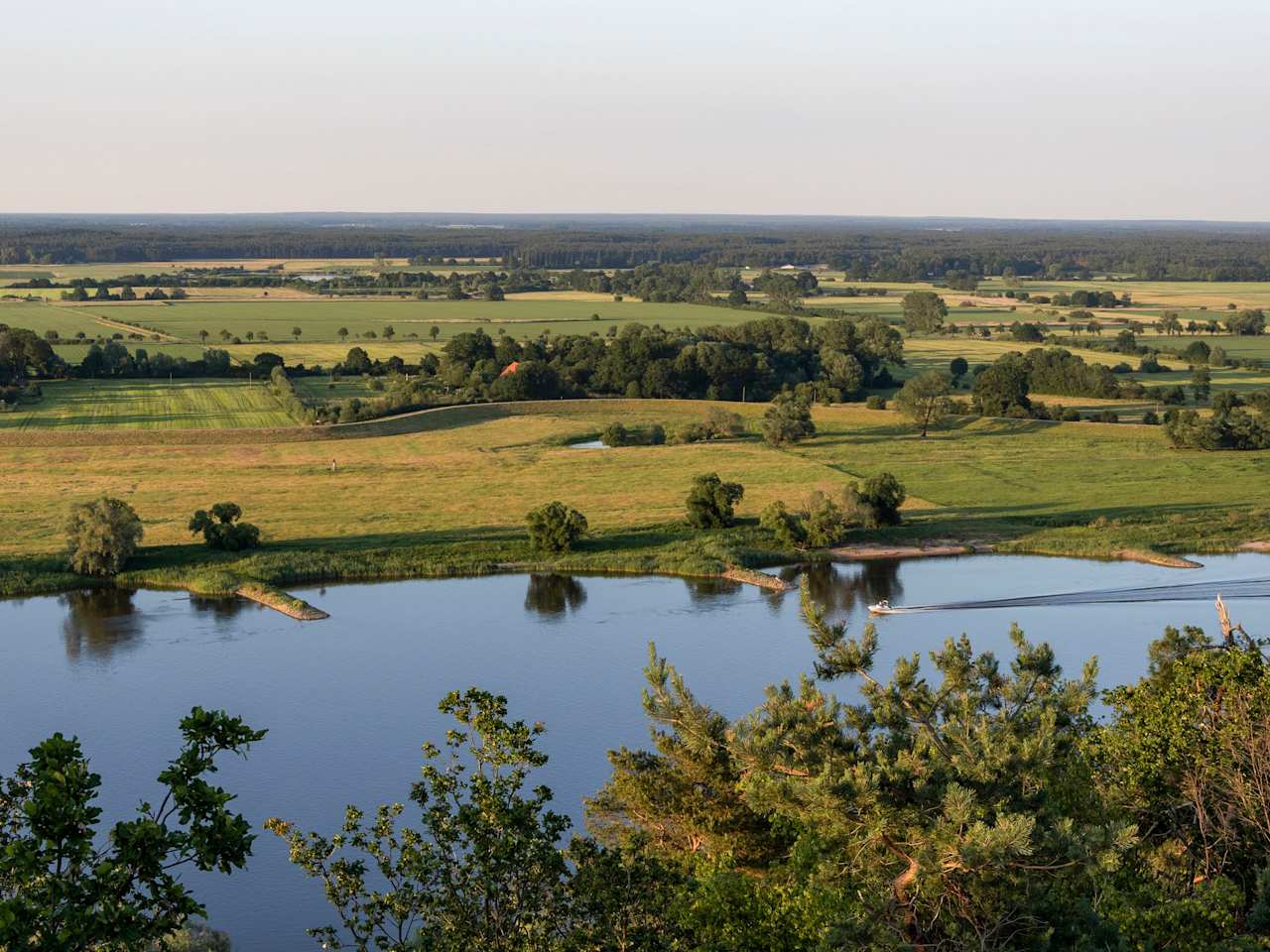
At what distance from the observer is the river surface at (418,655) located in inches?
1044

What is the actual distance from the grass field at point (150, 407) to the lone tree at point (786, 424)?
2014 centimetres

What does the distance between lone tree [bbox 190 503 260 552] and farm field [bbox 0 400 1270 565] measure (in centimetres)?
101

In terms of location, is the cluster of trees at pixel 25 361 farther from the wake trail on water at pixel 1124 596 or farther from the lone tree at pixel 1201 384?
the lone tree at pixel 1201 384

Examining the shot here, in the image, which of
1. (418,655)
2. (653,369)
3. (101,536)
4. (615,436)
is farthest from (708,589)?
(653,369)

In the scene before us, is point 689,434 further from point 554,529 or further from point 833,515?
point 554,529

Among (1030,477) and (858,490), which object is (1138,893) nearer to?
(858,490)

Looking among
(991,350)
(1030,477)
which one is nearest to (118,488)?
(1030,477)

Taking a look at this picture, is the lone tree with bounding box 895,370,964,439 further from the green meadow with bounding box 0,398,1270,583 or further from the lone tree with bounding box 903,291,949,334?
the lone tree with bounding box 903,291,949,334

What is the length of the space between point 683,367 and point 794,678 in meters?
44.1

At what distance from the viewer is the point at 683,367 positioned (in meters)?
74.7

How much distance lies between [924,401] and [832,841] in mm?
53157

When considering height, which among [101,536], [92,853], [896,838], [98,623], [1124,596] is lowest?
[98,623]

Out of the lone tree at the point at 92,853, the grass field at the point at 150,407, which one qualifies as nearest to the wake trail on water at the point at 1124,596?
the lone tree at the point at 92,853

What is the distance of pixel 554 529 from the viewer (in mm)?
43750
